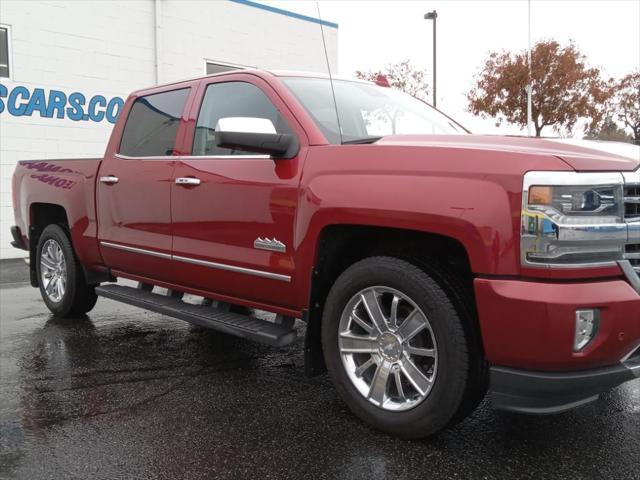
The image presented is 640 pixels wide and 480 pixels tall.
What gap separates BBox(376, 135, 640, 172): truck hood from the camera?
8.43 ft

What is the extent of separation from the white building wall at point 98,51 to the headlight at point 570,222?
10470 millimetres

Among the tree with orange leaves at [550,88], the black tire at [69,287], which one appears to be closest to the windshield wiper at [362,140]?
the black tire at [69,287]

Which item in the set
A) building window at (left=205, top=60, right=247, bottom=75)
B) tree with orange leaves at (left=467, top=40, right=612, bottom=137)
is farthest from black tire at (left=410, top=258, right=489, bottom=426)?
tree with orange leaves at (left=467, top=40, right=612, bottom=137)

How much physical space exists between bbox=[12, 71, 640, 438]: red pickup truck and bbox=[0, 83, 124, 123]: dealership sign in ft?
23.7

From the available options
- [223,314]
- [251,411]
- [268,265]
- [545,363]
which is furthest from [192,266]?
[545,363]

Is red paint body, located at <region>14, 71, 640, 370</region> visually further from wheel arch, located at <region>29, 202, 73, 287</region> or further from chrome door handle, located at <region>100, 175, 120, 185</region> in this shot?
wheel arch, located at <region>29, 202, 73, 287</region>

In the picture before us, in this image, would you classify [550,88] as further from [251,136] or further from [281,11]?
[251,136]

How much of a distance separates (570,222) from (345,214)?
3.48ft

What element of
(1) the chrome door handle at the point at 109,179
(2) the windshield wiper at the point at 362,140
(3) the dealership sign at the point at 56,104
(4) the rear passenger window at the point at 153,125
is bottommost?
(1) the chrome door handle at the point at 109,179

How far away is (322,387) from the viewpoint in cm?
381

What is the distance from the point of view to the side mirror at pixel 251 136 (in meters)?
3.25

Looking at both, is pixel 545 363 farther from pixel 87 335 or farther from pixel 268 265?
pixel 87 335

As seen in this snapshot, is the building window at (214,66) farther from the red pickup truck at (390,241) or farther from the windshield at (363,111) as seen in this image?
the windshield at (363,111)

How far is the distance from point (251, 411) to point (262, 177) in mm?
1321
